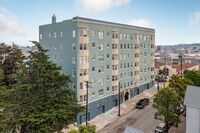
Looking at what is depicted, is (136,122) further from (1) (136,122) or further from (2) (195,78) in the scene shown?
(2) (195,78)

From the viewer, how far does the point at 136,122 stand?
35812 millimetres

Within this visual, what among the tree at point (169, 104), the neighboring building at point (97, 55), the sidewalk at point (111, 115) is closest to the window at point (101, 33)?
the neighboring building at point (97, 55)

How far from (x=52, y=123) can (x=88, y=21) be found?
72.8 ft

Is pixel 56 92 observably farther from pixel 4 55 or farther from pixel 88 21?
pixel 4 55

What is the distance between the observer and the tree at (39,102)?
73.7 feet

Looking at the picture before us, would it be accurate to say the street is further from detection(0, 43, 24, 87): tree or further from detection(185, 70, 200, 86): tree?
detection(0, 43, 24, 87): tree

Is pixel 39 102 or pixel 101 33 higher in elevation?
pixel 101 33

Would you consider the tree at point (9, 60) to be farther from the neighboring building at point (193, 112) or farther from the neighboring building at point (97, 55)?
the neighboring building at point (193, 112)

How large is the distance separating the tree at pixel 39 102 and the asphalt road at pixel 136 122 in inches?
436

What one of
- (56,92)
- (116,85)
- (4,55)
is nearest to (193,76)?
(116,85)

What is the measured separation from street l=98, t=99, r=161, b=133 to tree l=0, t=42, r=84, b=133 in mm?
11073

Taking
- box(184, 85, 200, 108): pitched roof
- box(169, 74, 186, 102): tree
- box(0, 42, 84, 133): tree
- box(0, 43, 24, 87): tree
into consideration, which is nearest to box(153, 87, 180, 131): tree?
box(184, 85, 200, 108): pitched roof

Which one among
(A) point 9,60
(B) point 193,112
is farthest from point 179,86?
(A) point 9,60

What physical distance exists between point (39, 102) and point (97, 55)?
17791mm
